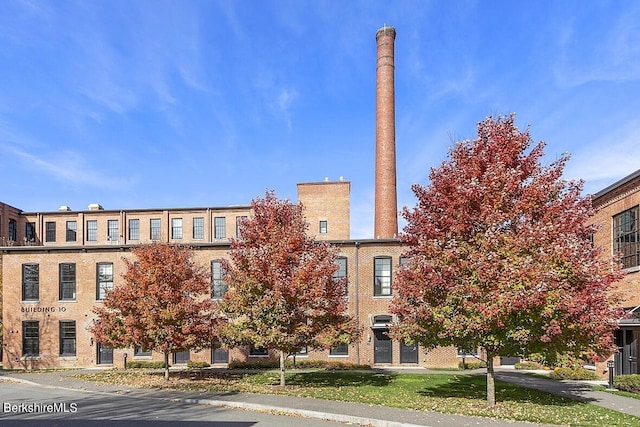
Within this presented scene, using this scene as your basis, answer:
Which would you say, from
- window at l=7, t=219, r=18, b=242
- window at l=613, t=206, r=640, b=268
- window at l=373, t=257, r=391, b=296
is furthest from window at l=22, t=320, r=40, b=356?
window at l=613, t=206, r=640, b=268

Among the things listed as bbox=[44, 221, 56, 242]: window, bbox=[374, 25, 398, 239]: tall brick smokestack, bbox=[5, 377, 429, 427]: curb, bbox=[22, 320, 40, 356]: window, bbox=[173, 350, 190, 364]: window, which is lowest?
bbox=[173, 350, 190, 364]: window

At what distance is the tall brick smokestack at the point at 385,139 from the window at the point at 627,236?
64.1ft

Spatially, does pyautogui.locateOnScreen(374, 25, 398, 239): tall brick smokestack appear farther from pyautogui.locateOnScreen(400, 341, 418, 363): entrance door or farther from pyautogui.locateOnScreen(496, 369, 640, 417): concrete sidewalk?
pyautogui.locateOnScreen(496, 369, 640, 417): concrete sidewalk

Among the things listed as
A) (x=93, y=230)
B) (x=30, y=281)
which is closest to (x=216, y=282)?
(x=30, y=281)

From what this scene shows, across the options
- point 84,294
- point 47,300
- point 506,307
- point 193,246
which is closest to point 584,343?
point 506,307

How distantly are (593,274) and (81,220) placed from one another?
175 feet

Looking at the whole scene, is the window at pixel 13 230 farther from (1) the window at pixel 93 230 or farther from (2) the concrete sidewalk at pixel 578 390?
(2) the concrete sidewalk at pixel 578 390

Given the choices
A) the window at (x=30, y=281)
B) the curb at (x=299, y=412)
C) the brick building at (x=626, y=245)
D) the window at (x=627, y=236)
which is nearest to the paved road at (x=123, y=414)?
the curb at (x=299, y=412)

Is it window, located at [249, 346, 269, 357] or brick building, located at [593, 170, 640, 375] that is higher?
brick building, located at [593, 170, 640, 375]

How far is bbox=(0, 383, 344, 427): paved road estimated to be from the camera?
43.1 feet

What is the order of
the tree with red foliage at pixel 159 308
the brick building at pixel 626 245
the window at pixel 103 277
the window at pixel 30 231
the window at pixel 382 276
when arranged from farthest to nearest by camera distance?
the window at pixel 30 231 < the window at pixel 103 277 < the window at pixel 382 276 < the tree with red foliage at pixel 159 308 < the brick building at pixel 626 245

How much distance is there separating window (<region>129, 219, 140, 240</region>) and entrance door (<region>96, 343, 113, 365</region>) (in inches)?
954

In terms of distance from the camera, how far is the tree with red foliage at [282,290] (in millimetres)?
18438

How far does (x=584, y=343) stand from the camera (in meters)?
13.7
